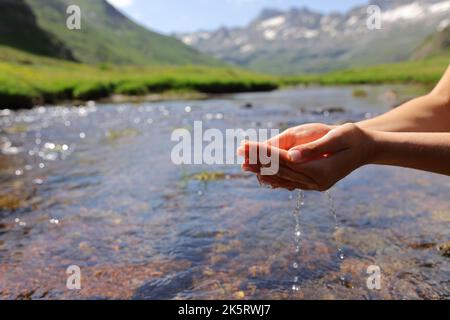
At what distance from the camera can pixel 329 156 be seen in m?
3.49

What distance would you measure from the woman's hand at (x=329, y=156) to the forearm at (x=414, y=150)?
69 millimetres

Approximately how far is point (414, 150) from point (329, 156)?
0.62 meters

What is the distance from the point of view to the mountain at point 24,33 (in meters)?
171

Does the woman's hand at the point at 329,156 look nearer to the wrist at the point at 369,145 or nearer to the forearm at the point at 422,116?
the wrist at the point at 369,145

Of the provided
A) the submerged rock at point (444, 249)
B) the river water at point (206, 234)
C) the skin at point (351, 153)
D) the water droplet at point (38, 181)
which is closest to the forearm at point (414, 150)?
the skin at point (351, 153)

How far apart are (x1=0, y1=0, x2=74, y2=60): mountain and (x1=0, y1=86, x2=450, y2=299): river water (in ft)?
561

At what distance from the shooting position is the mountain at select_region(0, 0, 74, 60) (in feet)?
561

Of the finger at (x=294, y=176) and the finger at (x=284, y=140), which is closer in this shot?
the finger at (x=294, y=176)

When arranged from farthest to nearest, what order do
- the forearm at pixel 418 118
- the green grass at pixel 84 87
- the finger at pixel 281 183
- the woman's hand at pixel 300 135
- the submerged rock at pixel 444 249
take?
the green grass at pixel 84 87, the submerged rock at pixel 444 249, the forearm at pixel 418 118, the woman's hand at pixel 300 135, the finger at pixel 281 183

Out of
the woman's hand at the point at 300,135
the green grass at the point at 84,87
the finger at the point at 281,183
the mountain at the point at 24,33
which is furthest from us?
the mountain at the point at 24,33

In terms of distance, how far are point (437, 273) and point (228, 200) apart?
5.53 metres

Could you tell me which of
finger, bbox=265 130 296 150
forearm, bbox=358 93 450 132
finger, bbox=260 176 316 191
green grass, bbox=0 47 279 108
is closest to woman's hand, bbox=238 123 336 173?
finger, bbox=265 130 296 150
